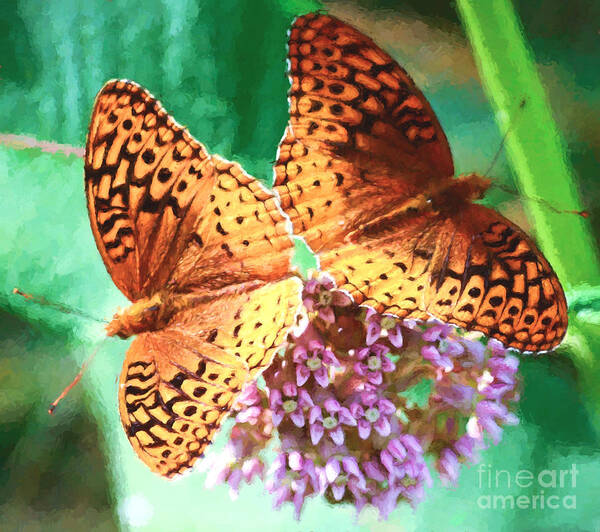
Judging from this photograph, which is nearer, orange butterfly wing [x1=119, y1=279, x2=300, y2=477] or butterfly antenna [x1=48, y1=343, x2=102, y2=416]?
orange butterfly wing [x1=119, y1=279, x2=300, y2=477]

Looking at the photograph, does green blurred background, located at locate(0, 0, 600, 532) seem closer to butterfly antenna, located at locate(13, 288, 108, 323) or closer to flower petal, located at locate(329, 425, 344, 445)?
butterfly antenna, located at locate(13, 288, 108, 323)

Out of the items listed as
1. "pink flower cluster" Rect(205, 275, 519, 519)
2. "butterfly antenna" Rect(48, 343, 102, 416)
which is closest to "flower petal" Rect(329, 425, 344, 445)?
"pink flower cluster" Rect(205, 275, 519, 519)

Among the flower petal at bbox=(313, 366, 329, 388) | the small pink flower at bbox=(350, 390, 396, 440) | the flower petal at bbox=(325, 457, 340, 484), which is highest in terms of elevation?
the flower petal at bbox=(313, 366, 329, 388)

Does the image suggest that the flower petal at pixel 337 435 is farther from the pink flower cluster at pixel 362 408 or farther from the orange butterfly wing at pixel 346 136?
the orange butterfly wing at pixel 346 136

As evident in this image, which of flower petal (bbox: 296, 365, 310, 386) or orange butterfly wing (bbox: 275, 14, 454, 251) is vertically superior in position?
orange butterfly wing (bbox: 275, 14, 454, 251)

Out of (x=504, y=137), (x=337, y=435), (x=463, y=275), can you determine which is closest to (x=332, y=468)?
(x=337, y=435)

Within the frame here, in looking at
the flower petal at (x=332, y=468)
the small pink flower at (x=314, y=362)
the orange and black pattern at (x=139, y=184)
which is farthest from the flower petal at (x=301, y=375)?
the orange and black pattern at (x=139, y=184)
